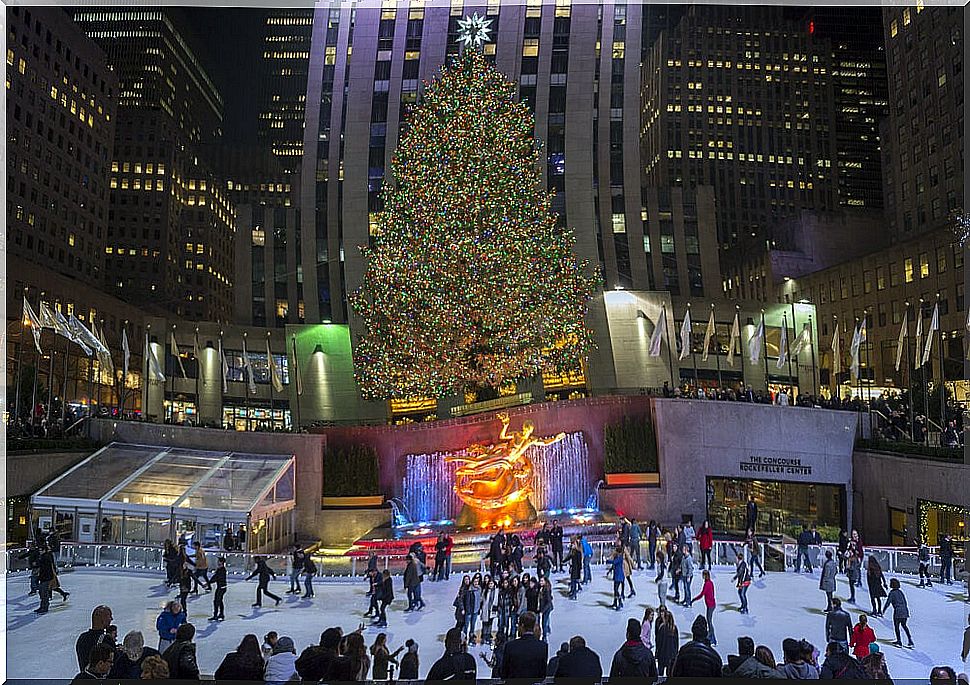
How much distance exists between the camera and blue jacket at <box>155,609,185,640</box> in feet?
45.6

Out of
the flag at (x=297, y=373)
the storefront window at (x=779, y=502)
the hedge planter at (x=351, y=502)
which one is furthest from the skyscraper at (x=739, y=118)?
the hedge planter at (x=351, y=502)

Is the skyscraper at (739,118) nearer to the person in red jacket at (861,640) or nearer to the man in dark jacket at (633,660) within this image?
the person in red jacket at (861,640)

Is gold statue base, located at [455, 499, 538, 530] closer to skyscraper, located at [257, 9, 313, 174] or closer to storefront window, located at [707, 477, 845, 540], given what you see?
storefront window, located at [707, 477, 845, 540]

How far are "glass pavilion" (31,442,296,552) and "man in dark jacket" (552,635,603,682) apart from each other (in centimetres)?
1865

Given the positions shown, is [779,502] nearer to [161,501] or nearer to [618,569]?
[618,569]

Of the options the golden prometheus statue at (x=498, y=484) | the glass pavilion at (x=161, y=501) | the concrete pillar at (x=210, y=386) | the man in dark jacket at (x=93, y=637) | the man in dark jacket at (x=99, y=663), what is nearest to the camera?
the man in dark jacket at (x=99, y=663)

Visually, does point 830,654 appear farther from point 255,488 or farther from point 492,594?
point 255,488

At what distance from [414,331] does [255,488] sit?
31.8 feet

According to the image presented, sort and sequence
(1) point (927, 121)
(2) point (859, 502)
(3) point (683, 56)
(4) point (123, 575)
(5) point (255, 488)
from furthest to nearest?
(3) point (683, 56)
(1) point (927, 121)
(2) point (859, 502)
(5) point (255, 488)
(4) point (123, 575)

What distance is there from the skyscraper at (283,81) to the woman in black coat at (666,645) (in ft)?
541

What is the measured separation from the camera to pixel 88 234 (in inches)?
3543

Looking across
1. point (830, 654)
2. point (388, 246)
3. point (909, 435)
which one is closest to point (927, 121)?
point (909, 435)

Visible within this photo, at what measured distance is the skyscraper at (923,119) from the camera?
72.1m

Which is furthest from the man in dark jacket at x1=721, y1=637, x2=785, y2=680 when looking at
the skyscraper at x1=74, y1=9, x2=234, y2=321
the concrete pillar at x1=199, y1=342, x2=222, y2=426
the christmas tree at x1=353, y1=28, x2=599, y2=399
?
the skyscraper at x1=74, y1=9, x2=234, y2=321
